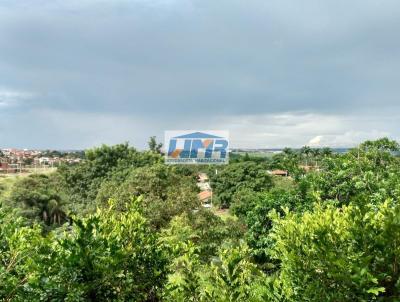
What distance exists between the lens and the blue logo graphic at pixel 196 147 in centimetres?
2818

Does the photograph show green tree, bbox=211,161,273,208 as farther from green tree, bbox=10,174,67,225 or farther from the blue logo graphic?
green tree, bbox=10,174,67,225

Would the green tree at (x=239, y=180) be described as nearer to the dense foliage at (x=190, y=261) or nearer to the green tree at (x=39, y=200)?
the green tree at (x=39, y=200)

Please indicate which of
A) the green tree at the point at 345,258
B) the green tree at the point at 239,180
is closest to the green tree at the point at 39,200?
the green tree at the point at 239,180

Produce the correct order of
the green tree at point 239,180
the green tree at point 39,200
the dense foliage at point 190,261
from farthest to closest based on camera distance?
the green tree at point 239,180, the green tree at point 39,200, the dense foliage at point 190,261

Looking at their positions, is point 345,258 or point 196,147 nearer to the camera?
point 345,258

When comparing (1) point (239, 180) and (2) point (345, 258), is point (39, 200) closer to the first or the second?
(1) point (239, 180)

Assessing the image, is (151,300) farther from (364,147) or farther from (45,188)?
(45,188)

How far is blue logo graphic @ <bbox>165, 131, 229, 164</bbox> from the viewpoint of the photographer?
92.5 ft

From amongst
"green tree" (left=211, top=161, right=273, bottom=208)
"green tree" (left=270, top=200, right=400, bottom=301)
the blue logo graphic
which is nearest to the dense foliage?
"green tree" (left=270, top=200, right=400, bottom=301)

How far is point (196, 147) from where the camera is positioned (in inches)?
1138

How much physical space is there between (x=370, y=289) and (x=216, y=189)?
118 feet

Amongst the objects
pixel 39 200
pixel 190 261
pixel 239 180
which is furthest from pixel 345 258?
pixel 239 180

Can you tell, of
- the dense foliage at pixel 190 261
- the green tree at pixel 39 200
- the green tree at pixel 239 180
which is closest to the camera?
the dense foliage at pixel 190 261

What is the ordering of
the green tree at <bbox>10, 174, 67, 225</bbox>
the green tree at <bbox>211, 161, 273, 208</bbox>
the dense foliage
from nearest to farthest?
the dense foliage
the green tree at <bbox>10, 174, 67, 225</bbox>
the green tree at <bbox>211, 161, 273, 208</bbox>
